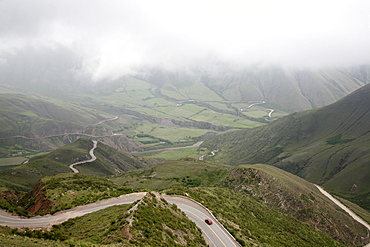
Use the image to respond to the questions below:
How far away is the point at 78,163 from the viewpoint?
139 m

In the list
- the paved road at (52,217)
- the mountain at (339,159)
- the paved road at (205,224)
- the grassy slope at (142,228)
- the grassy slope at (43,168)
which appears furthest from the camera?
the mountain at (339,159)

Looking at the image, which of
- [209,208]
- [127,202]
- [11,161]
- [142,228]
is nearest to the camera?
[142,228]

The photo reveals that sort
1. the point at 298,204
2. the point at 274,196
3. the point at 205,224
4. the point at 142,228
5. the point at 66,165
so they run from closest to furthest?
the point at 142,228, the point at 205,224, the point at 298,204, the point at 274,196, the point at 66,165

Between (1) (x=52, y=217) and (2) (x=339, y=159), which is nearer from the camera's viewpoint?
(1) (x=52, y=217)

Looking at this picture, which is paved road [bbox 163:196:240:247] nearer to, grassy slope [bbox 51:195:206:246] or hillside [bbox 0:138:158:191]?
grassy slope [bbox 51:195:206:246]

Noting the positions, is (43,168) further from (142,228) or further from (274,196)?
(274,196)

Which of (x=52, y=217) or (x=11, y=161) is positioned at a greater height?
(x=52, y=217)

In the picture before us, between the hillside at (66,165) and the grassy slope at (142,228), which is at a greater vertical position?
the grassy slope at (142,228)

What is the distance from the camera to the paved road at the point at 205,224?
1569 inches

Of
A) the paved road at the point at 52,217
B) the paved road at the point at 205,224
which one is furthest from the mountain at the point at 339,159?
the paved road at the point at 52,217

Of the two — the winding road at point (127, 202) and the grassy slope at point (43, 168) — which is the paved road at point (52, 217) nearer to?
the winding road at point (127, 202)

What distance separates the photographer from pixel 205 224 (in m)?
43.7

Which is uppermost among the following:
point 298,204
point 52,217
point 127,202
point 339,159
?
point 52,217

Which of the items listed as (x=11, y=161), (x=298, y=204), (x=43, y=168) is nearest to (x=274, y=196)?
(x=298, y=204)
